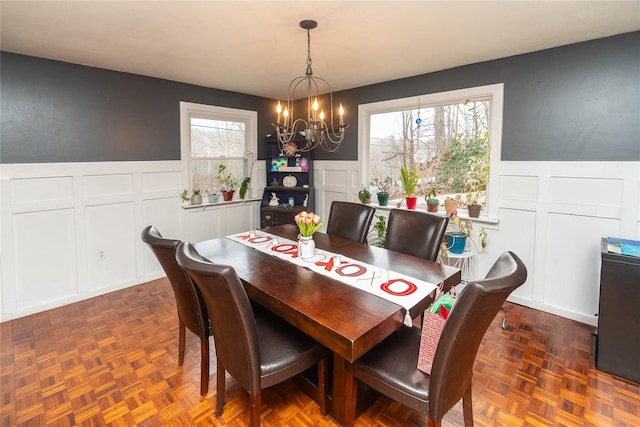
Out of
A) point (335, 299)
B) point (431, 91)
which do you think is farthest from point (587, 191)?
point (335, 299)

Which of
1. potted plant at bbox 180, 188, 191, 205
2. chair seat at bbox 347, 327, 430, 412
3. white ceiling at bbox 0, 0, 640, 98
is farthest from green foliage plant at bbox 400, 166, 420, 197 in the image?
potted plant at bbox 180, 188, 191, 205

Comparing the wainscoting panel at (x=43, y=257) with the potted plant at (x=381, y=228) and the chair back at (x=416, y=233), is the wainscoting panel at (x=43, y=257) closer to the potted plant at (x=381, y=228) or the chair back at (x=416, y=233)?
the chair back at (x=416, y=233)

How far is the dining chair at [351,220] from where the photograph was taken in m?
2.99

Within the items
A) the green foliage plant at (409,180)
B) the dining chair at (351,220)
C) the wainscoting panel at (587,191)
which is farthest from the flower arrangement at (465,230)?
the dining chair at (351,220)

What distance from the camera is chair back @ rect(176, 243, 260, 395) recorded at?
1412 millimetres

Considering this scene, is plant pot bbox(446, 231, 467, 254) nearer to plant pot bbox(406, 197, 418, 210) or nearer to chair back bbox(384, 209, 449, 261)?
plant pot bbox(406, 197, 418, 210)

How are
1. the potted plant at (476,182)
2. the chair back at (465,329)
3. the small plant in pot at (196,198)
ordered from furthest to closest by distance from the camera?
the small plant in pot at (196,198) < the potted plant at (476,182) < the chair back at (465,329)

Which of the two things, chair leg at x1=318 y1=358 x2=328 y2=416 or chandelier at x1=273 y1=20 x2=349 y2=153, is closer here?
chair leg at x1=318 y1=358 x2=328 y2=416

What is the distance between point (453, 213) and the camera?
3457mm

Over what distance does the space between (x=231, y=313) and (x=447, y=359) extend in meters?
0.91

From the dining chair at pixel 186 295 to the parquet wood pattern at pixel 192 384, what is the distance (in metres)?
0.25

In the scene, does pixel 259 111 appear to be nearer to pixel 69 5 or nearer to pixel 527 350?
pixel 69 5

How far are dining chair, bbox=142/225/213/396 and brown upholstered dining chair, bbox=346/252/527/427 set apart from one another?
2.93 ft

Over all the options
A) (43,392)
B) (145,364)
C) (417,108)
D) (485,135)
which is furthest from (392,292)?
(417,108)
